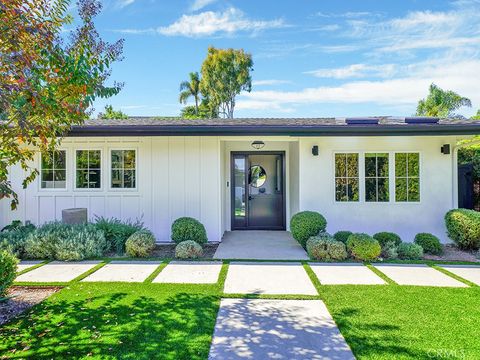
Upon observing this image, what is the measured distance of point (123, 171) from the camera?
8.16m

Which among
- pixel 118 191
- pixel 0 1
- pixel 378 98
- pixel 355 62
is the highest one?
pixel 355 62

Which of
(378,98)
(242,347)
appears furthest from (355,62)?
(242,347)

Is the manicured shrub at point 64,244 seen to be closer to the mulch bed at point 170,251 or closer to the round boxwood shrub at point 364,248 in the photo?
the mulch bed at point 170,251

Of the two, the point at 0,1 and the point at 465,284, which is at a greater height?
the point at 0,1

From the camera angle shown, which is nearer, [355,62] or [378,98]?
[355,62]

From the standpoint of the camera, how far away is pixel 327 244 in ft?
20.4

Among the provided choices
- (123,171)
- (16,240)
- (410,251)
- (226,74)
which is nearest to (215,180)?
(123,171)

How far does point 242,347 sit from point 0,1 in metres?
3.80

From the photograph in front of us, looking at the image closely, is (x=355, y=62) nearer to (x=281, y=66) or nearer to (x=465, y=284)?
(x=281, y=66)

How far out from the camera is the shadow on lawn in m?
2.88

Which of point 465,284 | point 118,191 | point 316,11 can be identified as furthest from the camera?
point 316,11

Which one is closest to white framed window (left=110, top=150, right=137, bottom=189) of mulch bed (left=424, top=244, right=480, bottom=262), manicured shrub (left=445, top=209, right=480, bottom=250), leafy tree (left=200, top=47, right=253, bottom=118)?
mulch bed (left=424, top=244, right=480, bottom=262)

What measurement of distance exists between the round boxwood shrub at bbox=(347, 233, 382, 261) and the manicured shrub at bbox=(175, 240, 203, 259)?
3.16 m

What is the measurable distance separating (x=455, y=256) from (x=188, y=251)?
5.77 meters
